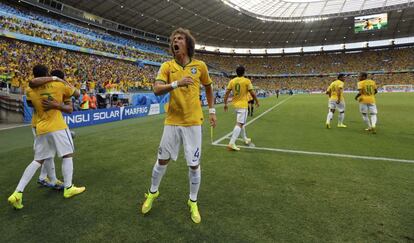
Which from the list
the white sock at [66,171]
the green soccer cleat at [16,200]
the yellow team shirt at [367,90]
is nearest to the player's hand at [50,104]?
the white sock at [66,171]

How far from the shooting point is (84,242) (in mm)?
2697

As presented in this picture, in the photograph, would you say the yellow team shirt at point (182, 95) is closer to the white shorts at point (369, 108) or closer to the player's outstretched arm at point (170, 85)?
the player's outstretched arm at point (170, 85)

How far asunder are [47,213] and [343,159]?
6.25 m

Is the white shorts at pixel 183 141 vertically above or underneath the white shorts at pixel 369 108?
underneath

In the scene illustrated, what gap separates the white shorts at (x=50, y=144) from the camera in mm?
3742

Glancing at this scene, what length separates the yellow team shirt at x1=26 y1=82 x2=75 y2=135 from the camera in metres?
3.58

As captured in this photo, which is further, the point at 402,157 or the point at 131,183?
the point at 402,157

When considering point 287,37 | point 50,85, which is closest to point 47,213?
point 50,85

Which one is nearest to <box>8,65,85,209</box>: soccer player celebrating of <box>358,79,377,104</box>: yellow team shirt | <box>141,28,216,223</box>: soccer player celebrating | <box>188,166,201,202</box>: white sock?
<box>141,28,216,223</box>: soccer player celebrating

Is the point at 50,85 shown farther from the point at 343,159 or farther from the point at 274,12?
the point at 274,12

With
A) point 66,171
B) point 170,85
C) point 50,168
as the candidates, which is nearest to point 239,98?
point 170,85

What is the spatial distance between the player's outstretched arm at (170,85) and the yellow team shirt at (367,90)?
9125mm

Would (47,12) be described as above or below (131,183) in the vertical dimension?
above

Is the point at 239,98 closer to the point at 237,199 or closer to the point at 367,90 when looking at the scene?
the point at 237,199
